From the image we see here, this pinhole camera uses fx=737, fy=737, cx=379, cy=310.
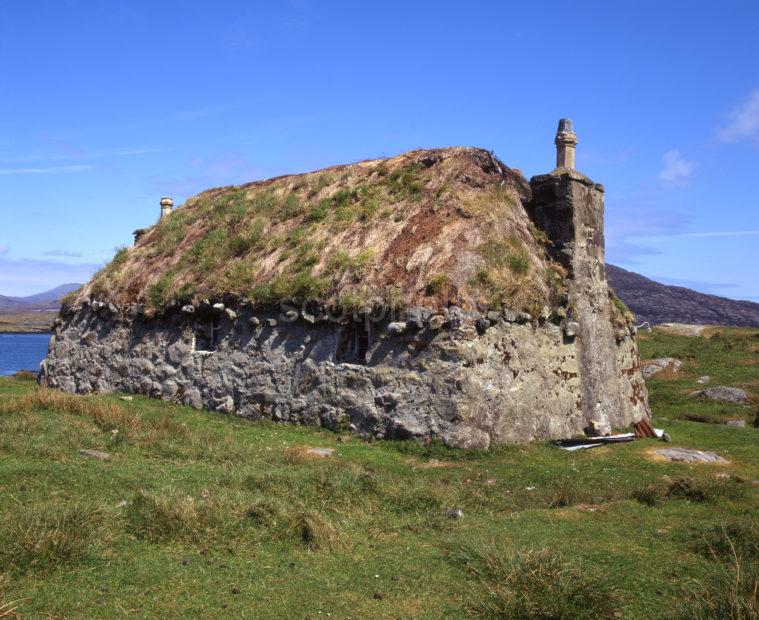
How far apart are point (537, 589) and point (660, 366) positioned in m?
32.1

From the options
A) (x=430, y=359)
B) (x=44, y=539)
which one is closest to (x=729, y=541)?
(x=44, y=539)

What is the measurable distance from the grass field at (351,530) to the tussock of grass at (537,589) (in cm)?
2

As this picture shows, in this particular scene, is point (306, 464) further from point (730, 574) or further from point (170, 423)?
point (730, 574)

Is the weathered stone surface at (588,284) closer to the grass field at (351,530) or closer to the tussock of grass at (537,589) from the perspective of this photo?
the grass field at (351,530)

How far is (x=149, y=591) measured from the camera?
7.54 meters

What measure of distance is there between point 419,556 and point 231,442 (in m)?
7.85

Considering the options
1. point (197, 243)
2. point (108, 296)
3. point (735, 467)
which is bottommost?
point (735, 467)

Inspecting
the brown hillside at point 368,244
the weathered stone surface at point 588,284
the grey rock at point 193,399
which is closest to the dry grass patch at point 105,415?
the grey rock at point 193,399

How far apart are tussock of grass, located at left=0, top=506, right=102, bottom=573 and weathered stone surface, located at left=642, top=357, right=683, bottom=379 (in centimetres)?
3151

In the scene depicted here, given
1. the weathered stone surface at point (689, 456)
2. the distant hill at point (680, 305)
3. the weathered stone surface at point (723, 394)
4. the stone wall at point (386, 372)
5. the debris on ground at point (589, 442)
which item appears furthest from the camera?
the distant hill at point (680, 305)

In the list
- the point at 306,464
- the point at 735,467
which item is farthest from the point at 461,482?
the point at 735,467

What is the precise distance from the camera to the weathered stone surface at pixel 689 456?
16.3m

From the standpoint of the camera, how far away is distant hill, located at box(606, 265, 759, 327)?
91.2 m

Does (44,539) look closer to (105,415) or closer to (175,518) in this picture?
(175,518)
